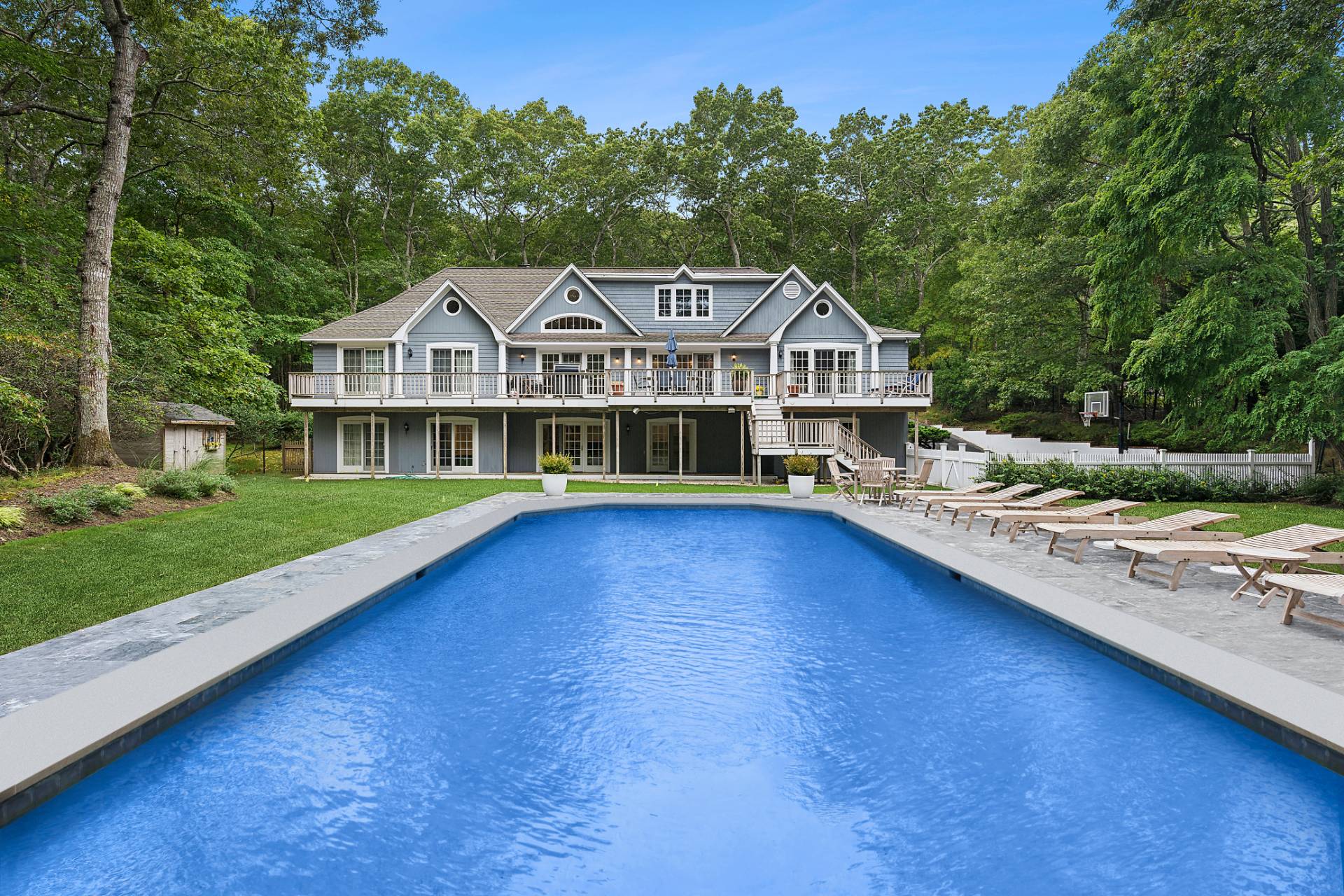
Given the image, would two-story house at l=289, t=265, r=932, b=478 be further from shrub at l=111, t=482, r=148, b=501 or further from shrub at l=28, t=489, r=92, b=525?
shrub at l=28, t=489, r=92, b=525

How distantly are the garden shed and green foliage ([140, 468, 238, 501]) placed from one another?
4.73 metres

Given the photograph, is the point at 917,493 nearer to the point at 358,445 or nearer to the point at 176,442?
the point at 358,445

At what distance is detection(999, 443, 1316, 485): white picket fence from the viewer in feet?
57.0

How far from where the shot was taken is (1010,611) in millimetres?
7602

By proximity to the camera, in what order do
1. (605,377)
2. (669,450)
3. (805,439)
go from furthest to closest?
(669,450) → (605,377) → (805,439)

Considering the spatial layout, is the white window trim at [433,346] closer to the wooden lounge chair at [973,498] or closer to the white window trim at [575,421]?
the white window trim at [575,421]

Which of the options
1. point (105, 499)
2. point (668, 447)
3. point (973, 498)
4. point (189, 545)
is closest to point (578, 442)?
point (668, 447)

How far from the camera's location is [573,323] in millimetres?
26266

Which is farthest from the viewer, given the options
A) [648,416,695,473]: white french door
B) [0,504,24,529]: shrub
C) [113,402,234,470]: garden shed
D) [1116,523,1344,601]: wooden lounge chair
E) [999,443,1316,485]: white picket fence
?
[648,416,695,473]: white french door

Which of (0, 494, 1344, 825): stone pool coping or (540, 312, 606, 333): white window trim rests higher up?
(540, 312, 606, 333): white window trim

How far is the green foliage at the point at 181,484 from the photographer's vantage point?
13852mm

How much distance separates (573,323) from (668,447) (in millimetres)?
6252

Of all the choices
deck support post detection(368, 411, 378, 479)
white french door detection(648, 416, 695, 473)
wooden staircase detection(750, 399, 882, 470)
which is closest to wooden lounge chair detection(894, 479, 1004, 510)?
wooden staircase detection(750, 399, 882, 470)

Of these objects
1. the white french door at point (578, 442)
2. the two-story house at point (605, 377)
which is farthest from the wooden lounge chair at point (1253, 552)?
the white french door at point (578, 442)
